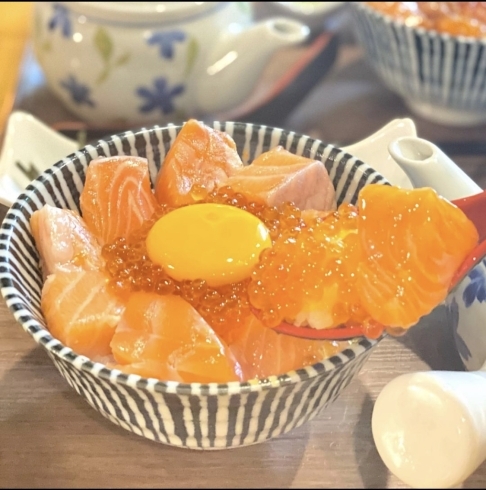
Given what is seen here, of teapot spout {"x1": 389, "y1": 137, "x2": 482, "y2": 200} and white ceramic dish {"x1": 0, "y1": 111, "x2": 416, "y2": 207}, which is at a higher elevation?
teapot spout {"x1": 389, "y1": 137, "x2": 482, "y2": 200}

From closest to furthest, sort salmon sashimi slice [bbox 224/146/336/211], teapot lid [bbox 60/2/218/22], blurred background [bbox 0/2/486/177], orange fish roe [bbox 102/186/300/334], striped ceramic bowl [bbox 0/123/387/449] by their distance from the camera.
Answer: striped ceramic bowl [bbox 0/123/387/449] < orange fish roe [bbox 102/186/300/334] < salmon sashimi slice [bbox 224/146/336/211] < teapot lid [bbox 60/2/218/22] < blurred background [bbox 0/2/486/177]

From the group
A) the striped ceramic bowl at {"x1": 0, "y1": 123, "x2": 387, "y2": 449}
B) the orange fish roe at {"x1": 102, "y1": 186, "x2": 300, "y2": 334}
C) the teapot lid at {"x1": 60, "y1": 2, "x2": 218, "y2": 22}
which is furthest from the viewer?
the teapot lid at {"x1": 60, "y1": 2, "x2": 218, "y2": 22}

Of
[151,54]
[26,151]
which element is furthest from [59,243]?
[151,54]

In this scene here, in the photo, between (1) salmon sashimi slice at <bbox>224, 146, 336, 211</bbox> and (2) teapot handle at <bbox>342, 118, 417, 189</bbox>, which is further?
(2) teapot handle at <bbox>342, 118, 417, 189</bbox>

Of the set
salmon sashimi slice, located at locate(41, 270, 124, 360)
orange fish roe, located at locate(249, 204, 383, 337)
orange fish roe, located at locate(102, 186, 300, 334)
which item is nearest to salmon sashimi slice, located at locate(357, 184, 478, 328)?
orange fish roe, located at locate(249, 204, 383, 337)

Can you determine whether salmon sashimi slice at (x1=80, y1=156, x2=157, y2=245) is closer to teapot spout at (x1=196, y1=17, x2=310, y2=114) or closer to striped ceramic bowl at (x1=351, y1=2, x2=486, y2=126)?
teapot spout at (x1=196, y1=17, x2=310, y2=114)

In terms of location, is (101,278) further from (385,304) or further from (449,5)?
(449,5)
